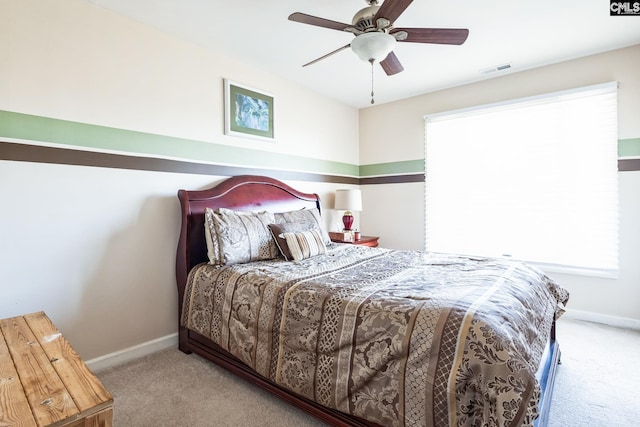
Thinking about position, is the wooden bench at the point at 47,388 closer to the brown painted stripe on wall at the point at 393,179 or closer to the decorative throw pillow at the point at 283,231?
the decorative throw pillow at the point at 283,231

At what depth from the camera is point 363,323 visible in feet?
4.67

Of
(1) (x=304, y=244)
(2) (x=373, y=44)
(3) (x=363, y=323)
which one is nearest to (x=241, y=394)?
(3) (x=363, y=323)

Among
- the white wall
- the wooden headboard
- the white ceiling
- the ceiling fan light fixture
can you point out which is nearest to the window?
the white ceiling

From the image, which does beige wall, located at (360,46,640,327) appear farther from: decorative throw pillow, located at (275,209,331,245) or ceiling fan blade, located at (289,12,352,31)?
ceiling fan blade, located at (289,12,352,31)

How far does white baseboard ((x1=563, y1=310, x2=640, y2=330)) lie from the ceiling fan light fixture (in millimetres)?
3157

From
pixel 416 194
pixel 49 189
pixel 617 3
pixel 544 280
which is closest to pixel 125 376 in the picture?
pixel 49 189

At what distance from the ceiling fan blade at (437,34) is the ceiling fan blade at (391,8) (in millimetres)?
154

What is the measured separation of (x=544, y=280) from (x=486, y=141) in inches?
80.5

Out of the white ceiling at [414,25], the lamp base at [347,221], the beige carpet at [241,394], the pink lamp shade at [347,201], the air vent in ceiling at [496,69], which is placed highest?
the air vent in ceiling at [496,69]

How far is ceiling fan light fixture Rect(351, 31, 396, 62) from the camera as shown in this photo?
1885mm

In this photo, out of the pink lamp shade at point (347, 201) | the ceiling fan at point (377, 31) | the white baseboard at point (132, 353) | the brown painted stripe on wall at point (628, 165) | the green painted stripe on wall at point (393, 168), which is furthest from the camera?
the green painted stripe on wall at point (393, 168)

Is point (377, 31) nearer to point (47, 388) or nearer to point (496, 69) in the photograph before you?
point (496, 69)

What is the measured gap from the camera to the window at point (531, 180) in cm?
298

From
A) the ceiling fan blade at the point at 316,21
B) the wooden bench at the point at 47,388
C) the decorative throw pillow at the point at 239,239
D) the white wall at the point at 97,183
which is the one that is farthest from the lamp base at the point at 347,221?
the wooden bench at the point at 47,388
